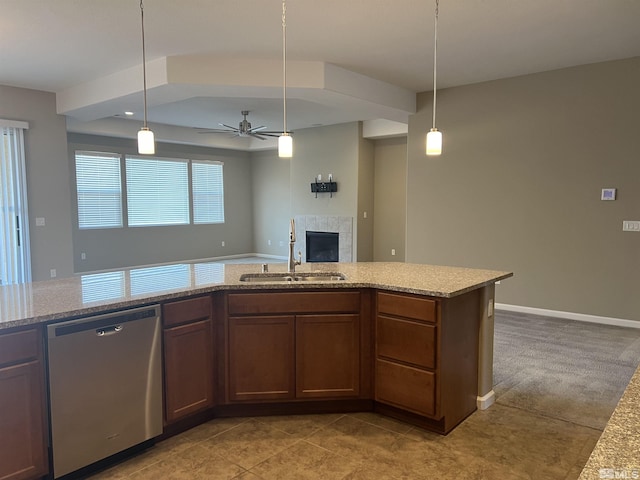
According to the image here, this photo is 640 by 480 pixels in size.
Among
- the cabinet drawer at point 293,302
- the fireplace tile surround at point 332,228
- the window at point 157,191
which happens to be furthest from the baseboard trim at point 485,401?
the window at point 157,191

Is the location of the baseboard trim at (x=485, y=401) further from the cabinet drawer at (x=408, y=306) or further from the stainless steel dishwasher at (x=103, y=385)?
the stainless steel dishwasher at (x=103, y=385)

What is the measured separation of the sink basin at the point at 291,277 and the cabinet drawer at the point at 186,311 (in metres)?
0.38

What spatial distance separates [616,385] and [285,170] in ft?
26.9

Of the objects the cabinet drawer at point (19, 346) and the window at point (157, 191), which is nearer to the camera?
the cabinet drawer at point (19, 346)

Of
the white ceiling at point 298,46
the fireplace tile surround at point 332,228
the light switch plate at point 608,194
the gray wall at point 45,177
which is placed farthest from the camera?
the fireplace tile surround at point 332,228

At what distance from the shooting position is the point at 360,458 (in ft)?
7.76

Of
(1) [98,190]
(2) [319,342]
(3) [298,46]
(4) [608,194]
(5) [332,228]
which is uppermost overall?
(3) [298,46]

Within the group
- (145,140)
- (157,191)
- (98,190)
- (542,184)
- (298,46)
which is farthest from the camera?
(157,191)

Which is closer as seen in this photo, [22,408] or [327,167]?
[22,408]

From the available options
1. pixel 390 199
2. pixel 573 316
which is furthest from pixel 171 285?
pixel 390 199

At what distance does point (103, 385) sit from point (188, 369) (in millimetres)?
503

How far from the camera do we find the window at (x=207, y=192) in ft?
32.8

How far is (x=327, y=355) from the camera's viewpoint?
2826mm

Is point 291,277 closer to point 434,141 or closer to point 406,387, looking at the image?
point 406,387
